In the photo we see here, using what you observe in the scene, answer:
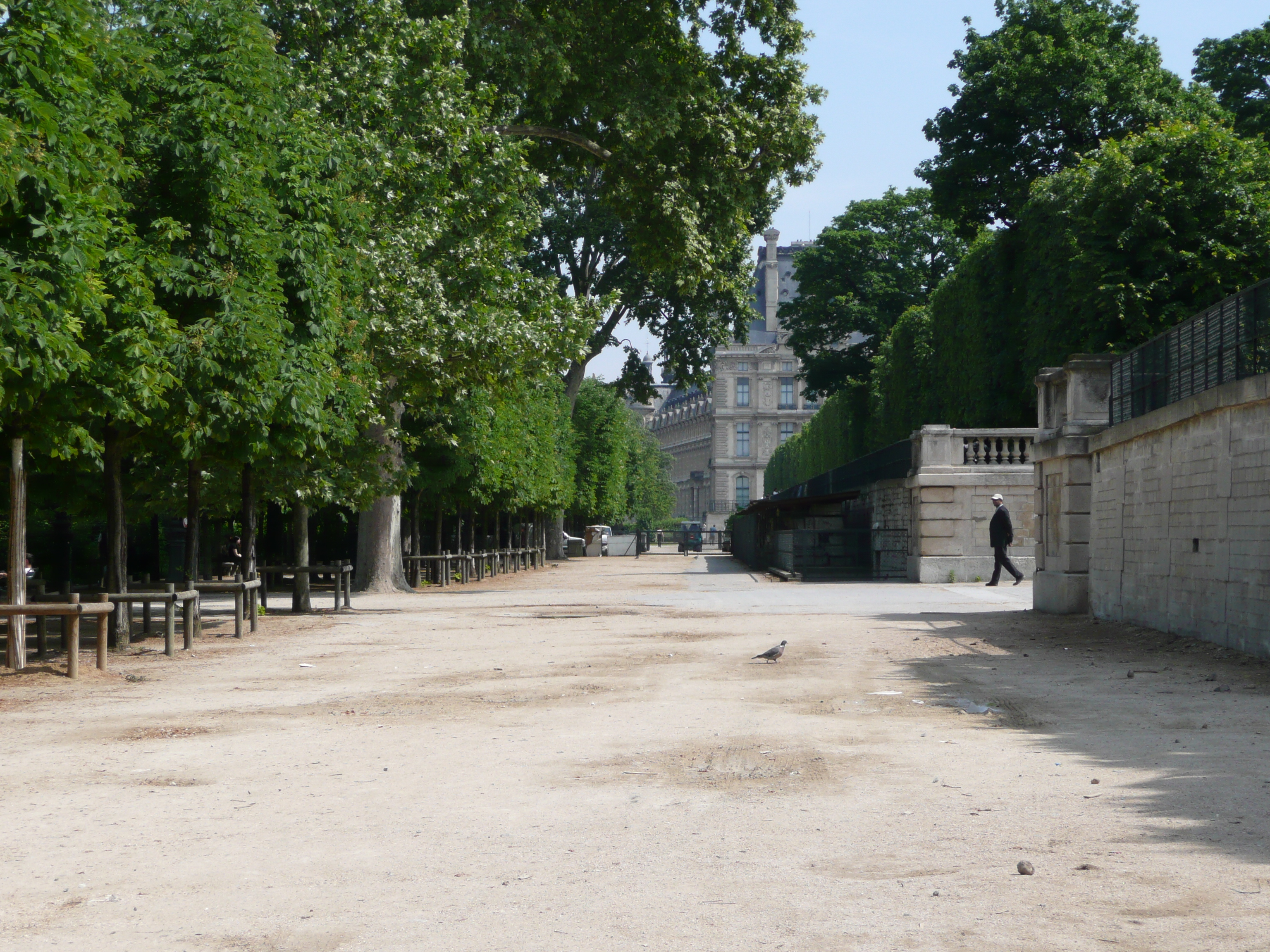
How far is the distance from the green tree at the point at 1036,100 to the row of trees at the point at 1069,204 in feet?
0.16

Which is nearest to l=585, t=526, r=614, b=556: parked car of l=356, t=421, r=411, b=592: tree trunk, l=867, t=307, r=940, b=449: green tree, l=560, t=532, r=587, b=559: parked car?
l=560, t=532, r=587, b=559: parked car

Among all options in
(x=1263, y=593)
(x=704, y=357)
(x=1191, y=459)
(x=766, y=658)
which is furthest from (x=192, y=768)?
(x=704, y=357)

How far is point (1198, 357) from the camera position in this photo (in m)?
14.9

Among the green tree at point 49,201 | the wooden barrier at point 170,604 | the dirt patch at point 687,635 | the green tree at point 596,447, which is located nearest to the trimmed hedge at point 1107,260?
the dirt patch at point 687,635

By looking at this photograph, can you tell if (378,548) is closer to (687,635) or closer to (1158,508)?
(687,635)

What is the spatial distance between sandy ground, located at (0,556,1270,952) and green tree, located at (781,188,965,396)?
45494mm

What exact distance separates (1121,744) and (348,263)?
12738 mm

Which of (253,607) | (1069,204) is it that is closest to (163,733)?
(253,607)

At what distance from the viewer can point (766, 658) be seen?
1336cm

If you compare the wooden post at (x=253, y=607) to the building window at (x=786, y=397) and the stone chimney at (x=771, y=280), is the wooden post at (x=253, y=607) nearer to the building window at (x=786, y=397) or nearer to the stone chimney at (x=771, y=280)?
the stone chimney at (x=771, y=280)

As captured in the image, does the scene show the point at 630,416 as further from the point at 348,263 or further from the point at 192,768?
the point at 192,768

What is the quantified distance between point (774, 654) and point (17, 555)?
6735 millimetres

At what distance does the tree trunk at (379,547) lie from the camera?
27.5m

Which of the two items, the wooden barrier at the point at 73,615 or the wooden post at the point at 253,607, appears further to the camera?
the wooden post at the point at 253,607
